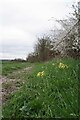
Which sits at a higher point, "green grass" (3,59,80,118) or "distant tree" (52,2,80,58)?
"distant tree" (52,2,80,58)

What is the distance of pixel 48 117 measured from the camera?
14.8 feet

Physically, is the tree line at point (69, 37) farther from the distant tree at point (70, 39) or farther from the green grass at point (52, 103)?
the green grass at point (52, 103)

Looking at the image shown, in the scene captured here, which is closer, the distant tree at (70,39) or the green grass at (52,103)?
the green grass at (52,103)

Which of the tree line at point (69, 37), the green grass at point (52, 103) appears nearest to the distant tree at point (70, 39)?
the tree line at point (69, 37)

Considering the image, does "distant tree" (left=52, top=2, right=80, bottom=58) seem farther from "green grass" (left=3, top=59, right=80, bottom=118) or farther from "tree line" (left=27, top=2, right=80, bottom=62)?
"green grass" (left=3, top=59, right=80, bottom=118)

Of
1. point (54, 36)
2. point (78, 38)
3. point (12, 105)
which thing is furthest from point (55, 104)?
point (54, 36)

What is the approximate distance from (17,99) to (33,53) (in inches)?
1273

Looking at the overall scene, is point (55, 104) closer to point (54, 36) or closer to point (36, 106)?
point (36, 106)

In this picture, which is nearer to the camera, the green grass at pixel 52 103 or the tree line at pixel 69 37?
the green grass at pixel 52 103

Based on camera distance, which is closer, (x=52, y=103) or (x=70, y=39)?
(x=52, y=103)

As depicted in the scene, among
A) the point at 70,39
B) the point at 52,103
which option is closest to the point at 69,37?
the point at 70,39

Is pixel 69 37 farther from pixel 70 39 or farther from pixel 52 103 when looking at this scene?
pixel 52 103

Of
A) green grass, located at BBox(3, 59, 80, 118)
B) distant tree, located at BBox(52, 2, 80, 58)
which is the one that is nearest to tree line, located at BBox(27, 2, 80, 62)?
distant tree, located at BBox(52, 2, 80, 58)

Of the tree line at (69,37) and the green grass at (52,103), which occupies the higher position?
the tree line at (69,37)
